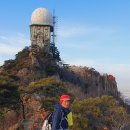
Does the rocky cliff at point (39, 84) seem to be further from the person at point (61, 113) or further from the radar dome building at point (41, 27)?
the person at point (61, 113)

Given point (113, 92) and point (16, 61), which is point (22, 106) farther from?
point (113, 92)

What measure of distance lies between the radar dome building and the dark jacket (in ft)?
177

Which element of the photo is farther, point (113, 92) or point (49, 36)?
point (113, 92)

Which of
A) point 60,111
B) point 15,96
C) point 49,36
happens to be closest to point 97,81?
point 49,36

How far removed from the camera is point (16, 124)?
1278 inches

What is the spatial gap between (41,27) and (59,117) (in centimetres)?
5689

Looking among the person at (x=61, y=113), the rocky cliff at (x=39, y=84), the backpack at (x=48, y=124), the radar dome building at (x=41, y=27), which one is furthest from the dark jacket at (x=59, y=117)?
the radar dome building at (x=41, y=27)

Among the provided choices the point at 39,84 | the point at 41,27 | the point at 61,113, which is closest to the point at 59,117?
the point at 61,113

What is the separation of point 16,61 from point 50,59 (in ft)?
15.6

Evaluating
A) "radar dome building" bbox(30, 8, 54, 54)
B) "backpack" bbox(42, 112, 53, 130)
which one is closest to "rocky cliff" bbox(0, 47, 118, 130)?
"radar dome building" bbox(30, 8, 54, 54)

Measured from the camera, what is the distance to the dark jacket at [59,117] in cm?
895

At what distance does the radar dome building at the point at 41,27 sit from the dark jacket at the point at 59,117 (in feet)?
177

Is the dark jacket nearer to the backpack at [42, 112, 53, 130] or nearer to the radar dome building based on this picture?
the backpack at [42, 112, 53, 130]

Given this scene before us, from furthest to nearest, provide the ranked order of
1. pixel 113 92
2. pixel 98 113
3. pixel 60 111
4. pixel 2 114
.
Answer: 1. pixel 113 92
2. pixel 98 113
3. pixel 2 114
4. pixel 60 111
